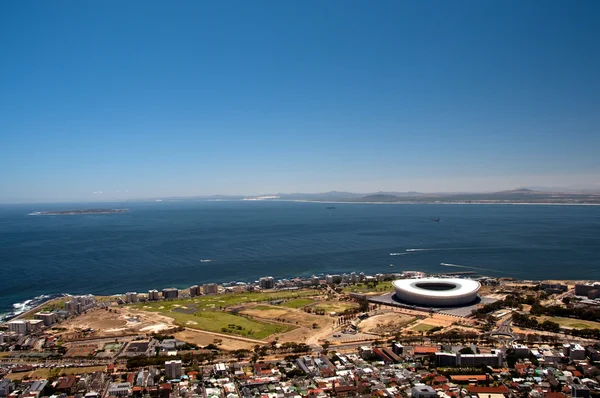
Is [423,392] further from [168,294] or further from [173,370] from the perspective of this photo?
[168,294]

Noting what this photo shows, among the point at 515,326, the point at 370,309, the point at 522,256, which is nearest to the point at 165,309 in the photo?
the point at 370,309

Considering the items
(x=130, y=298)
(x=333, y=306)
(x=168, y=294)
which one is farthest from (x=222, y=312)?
(x=130, y=298)

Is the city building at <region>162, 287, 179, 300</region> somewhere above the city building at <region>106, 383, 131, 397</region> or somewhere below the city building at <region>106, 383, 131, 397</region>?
below

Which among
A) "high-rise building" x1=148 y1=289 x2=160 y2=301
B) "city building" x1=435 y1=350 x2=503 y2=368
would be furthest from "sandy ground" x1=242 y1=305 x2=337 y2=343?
"high-rise building" x1=148 y1=289 x2=160 y2=301

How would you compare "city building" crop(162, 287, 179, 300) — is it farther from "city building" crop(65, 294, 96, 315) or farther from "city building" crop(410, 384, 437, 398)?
"city building" crop(410, 384, 437, 398)

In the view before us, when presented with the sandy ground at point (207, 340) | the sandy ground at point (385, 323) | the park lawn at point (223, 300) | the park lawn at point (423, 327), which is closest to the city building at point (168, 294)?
the park lawn at point (223, 300)

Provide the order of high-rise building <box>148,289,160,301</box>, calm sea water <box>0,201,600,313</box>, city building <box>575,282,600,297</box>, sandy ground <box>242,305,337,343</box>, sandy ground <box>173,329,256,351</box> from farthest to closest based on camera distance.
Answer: calm sea water <box>0,201,600,313</box> < high-rise building <box>148,289,160,301</box> < city building <box>575,282,600,297</box> < sandy ground <box>242,305,337,343</box> < sandy ground <box>173,329,256,351</box>
